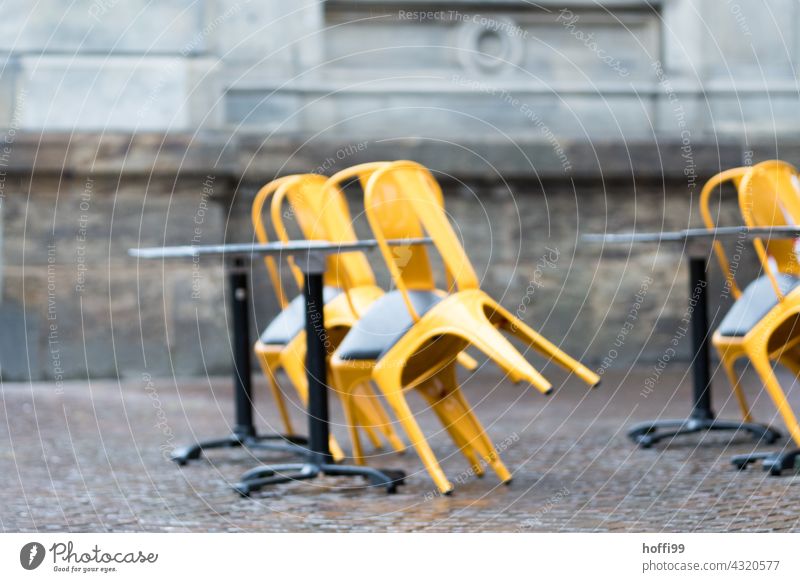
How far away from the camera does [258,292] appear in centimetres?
1062

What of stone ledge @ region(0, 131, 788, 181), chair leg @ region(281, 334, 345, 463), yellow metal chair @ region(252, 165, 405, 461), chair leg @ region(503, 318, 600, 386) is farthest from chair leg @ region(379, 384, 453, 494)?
stone ledge @ region(0, 131, 788, 181)

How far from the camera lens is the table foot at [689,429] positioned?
632 centimetres

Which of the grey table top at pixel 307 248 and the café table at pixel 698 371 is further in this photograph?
the café table at pixel 698 371

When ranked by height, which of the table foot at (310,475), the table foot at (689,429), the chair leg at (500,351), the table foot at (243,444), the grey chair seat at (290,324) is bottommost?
the table foot at (689,429)

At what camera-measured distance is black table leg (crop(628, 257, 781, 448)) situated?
639cm

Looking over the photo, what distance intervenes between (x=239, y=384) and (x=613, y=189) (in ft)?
17.5

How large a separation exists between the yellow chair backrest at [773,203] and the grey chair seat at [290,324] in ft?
6.61

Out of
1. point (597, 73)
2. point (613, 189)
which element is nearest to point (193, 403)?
point (613, 189)

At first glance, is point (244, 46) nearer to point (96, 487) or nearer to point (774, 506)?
point (96, 487)

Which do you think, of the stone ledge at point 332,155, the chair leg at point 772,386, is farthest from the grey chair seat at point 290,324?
the stone ledge at point 332,155

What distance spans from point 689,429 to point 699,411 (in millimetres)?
178

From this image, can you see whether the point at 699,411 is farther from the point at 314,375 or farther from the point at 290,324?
the point at 314,375

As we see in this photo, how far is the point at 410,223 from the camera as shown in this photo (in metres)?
5.26

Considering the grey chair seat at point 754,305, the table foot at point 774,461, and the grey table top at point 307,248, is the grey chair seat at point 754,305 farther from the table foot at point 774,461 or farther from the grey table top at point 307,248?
the grey table top at point 307,248
